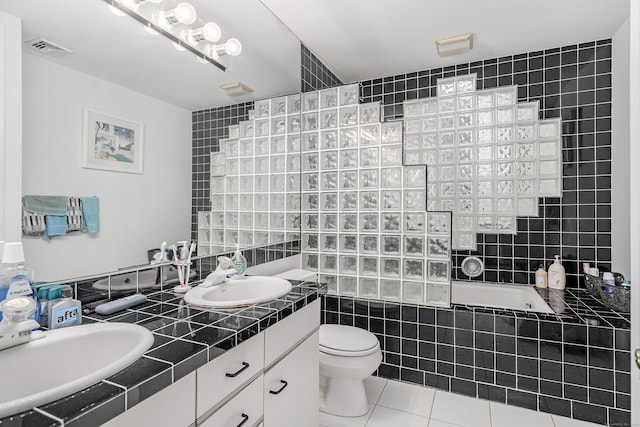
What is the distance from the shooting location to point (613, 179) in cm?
247

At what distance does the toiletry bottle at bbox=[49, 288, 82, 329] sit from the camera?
0.96m

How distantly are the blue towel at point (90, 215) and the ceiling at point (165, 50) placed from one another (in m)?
0.46

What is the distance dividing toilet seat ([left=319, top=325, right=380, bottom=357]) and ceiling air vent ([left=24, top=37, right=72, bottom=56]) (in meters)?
1.79

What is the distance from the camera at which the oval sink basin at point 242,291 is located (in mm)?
1363

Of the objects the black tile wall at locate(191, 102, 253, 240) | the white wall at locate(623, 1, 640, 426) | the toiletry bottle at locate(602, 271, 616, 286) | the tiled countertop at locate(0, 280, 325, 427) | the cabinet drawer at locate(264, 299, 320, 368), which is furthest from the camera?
the toiletry bottle at locate(602, 271, 616, 286)

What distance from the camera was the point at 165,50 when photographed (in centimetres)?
153

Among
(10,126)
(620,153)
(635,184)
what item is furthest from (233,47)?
(620,153)

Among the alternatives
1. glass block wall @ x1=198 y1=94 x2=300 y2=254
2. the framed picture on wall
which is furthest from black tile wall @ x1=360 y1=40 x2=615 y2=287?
the framed picture on wall

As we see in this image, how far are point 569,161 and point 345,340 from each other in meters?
2.19

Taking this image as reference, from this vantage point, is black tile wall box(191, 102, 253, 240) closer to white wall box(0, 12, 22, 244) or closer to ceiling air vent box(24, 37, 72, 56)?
ceiling air vent box(24, 37, 72, 56)

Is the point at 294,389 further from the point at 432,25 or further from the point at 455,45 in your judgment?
the point at 455,45

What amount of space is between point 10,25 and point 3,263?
2.31 feet

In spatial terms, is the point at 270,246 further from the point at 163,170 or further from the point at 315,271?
the point at 163,170

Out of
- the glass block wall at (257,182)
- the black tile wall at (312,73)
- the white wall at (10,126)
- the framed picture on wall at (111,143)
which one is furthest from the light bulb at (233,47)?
the white wall at (10,126)
